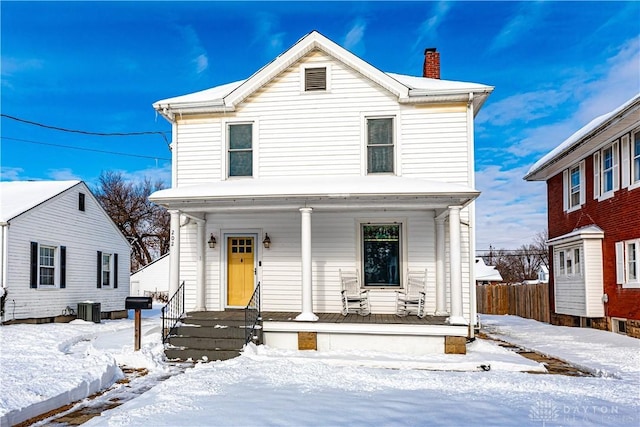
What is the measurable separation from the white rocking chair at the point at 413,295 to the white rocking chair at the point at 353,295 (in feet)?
2.44

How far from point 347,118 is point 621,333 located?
30.3 ft

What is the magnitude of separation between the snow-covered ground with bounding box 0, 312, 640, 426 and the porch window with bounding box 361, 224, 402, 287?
2339 mm

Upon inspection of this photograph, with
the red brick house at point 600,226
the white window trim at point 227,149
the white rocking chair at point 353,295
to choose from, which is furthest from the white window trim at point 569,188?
the white window trim at point 227,149

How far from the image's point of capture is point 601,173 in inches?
546

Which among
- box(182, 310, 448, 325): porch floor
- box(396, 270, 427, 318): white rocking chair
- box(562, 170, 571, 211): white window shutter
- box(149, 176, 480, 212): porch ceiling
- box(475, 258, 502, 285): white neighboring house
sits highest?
box(562, 170, 571, 211): white window shutter

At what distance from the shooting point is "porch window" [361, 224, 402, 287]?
11.2 metres

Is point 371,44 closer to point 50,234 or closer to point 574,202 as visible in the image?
point 574,202

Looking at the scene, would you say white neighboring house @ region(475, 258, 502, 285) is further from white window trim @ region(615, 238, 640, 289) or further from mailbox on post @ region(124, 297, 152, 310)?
mailbox on post @ region(124, 297, 152, 310)

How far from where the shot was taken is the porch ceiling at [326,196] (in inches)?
376

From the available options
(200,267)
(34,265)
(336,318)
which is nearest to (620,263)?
(336,318)

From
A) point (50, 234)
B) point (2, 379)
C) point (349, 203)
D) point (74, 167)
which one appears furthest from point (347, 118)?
point (74, 167)

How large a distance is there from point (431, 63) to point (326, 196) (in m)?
6.75

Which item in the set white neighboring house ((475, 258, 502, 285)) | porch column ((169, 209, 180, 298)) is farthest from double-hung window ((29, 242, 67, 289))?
white neighboring house ((475, 258, 502, 285))

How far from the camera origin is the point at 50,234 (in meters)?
16.3
